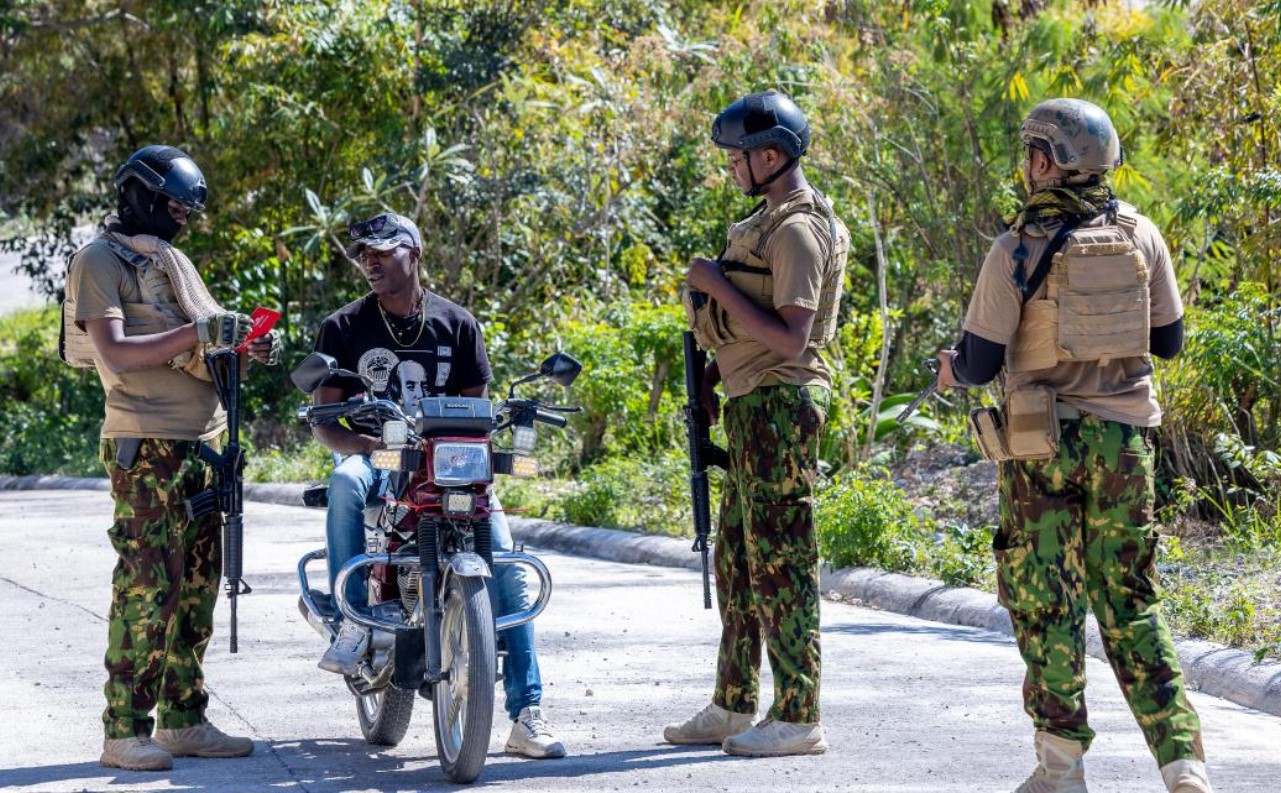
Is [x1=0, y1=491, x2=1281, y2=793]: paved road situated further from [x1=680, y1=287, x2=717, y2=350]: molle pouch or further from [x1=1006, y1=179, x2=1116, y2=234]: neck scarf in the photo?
[x1=1006, y1=179, x2=1116, y2=234]: neck scarf

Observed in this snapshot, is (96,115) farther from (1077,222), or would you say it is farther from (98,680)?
(1077,222)

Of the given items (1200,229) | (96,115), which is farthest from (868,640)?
(96,115)

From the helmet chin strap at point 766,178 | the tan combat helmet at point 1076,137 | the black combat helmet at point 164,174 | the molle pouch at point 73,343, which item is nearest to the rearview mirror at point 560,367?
the helmet chin strap at point 766,178

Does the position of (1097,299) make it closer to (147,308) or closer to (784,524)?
(784,524)

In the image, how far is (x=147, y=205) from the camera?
591 centimetres

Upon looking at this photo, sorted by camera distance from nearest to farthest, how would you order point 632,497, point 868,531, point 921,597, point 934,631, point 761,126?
1. point 761,126
2. point 934,631
3. point 921,597
4. point 868,531
5. point 632,497

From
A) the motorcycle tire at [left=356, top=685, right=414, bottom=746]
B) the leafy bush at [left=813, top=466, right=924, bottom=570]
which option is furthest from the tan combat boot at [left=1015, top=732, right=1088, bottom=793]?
the leafy bush at [left=813, top=466, right=924, bottom=570]

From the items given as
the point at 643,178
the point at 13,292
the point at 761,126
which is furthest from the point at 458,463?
the point at 13,292

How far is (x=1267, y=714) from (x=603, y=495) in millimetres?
6490

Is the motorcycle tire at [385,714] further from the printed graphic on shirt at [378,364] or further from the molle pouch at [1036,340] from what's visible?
the molle pouch at [1036,340]

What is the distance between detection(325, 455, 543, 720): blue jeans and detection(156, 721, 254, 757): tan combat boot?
0.61 m

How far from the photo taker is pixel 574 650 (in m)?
8.20

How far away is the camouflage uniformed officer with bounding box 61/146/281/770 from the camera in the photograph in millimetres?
5781

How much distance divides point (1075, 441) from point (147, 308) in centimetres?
290
